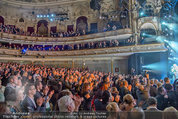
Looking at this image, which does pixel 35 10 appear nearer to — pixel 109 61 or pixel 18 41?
pixel 18 41

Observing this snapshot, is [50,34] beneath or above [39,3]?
beneath

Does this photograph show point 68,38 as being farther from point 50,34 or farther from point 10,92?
point 10,92

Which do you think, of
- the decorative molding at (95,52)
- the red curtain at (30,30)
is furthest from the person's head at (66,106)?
the red curtain at (30,30)

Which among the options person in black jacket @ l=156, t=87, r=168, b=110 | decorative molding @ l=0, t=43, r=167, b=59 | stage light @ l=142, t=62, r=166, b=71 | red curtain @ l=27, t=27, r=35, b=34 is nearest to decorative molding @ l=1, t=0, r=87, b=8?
red curtain @ l=27, t=27, r=35, b=34

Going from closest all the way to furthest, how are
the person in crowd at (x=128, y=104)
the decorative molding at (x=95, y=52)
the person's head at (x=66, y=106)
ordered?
the person's head at (x=66, y=106), the person in crowd at (x=128, y=104), the decorative molding at (x=95, y=52)

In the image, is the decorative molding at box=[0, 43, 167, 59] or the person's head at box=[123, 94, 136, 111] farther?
the decorative molding at box=[0, 43, 167, 59]

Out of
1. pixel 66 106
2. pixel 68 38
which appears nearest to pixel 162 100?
pixel 66 106

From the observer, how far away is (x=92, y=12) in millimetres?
26344

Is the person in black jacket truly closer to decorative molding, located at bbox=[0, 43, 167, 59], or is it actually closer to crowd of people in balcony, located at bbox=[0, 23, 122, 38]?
decorative molding, located at bbox=[0, 43, 167, 59]

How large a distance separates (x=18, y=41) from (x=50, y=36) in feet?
19.6

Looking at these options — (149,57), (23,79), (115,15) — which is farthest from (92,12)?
(23,79)

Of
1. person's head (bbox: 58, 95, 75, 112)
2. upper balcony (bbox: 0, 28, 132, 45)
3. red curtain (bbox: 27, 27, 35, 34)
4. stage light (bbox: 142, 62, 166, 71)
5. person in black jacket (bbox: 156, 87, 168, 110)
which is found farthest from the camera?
red curtain (bbox: 27, 27, 35, 34)

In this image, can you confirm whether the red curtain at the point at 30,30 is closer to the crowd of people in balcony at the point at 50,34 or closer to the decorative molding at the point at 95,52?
the crowd of people in balcony at the point at 50,34

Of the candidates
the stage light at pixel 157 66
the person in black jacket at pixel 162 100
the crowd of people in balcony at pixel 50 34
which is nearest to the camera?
the person in black jacket at pixel 162 100
